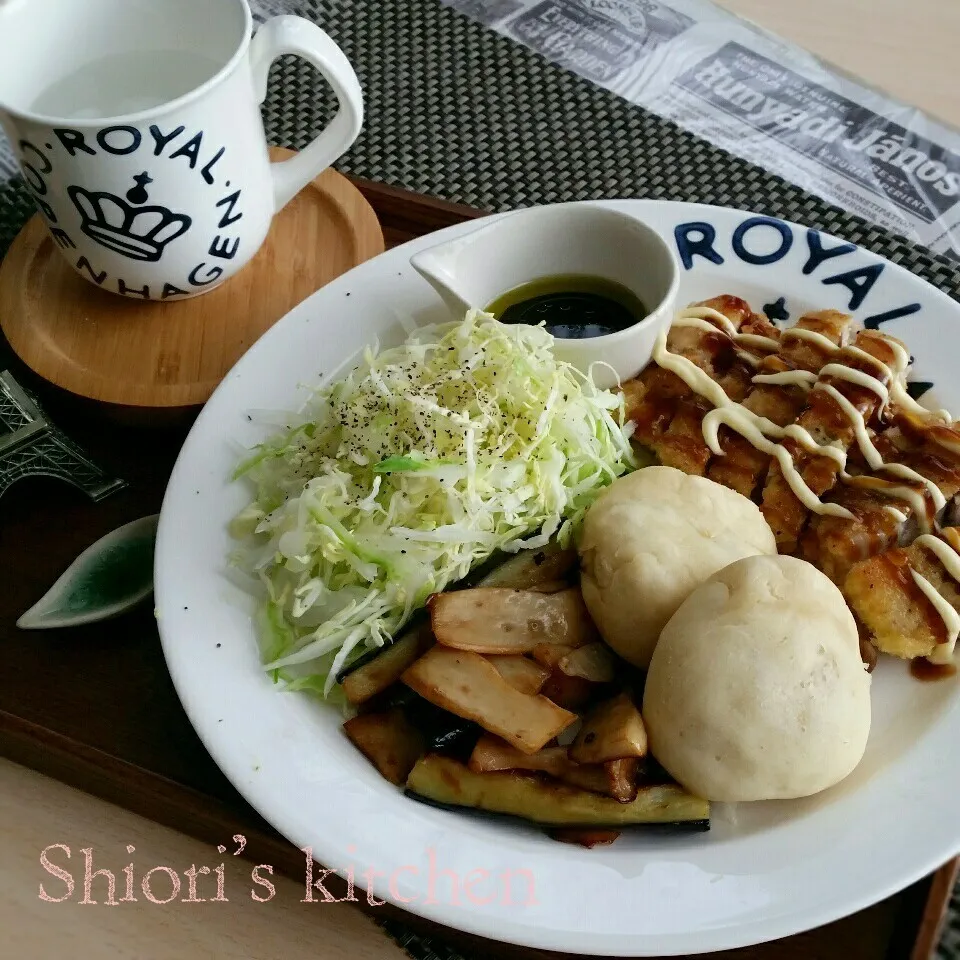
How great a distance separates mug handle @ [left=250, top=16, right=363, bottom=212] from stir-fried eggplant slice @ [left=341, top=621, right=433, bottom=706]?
1.08 meters

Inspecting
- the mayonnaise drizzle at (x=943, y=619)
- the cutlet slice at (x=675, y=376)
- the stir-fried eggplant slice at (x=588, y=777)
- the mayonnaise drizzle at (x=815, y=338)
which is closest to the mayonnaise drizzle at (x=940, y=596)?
the mayonnaise drizzle at (x=943, y=619)

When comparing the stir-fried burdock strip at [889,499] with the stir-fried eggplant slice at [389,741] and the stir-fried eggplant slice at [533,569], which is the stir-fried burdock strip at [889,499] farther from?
the stir-fried eggplant slice at [389,741]

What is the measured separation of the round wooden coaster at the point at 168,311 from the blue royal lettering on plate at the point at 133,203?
0.11m

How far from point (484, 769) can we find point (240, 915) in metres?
0.49

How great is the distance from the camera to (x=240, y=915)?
1517 millimetres

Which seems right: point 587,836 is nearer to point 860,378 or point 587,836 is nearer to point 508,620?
point 508,620

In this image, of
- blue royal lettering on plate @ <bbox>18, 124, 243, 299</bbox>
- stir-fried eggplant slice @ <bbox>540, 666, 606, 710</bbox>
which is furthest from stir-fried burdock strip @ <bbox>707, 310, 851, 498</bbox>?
blue royal lettering on plate @ <bbox>18, 124, 243, 299</bbox>

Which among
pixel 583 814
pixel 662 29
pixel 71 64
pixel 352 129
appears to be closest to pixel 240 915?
pixel 583 814

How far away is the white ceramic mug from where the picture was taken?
1.71 meters

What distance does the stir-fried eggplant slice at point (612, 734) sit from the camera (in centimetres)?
138

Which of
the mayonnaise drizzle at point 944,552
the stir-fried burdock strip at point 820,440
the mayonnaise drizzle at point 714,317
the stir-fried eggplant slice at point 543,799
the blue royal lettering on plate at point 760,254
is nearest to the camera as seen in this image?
the stir-fried eggplant slice at point 543,799

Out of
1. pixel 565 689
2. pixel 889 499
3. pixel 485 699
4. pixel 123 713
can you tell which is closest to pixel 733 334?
pixel 889 499

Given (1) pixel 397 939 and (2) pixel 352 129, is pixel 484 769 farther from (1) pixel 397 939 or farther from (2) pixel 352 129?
(2) pixel 352 129

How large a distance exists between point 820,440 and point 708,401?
231mm
